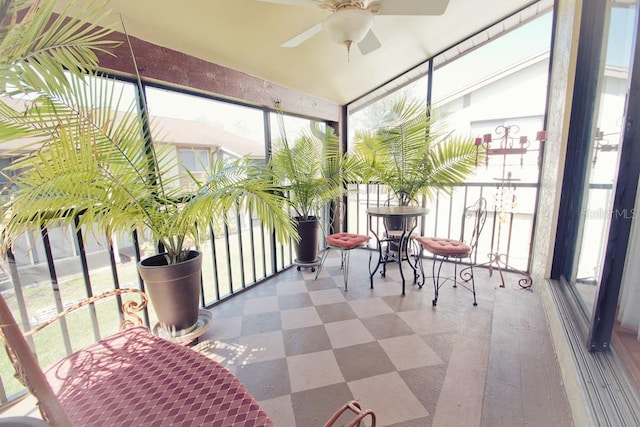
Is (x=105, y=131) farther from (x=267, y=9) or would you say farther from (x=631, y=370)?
(x=631, y=370)

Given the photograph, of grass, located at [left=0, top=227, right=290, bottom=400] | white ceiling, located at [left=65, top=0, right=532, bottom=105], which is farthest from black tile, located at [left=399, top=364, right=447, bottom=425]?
white ceiling, located at [left=65, top=0, right=532, bottom=105]

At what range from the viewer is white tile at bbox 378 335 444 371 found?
1703 millimetres

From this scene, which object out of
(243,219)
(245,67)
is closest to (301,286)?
(243,219)

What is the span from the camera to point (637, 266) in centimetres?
114

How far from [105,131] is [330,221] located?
10.1 ft

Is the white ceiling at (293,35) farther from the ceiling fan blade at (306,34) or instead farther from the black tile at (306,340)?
the black tile at (306,340)

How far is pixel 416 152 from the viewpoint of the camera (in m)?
3.03

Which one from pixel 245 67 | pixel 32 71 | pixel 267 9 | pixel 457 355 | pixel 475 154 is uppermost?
pixel 267 9

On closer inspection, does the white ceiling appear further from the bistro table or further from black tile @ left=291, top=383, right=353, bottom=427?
black tile @ left=291, top=383, right=353, bottom=427

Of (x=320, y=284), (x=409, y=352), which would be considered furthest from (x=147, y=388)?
(x=320, y=284)

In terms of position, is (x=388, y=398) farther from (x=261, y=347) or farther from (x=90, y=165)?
(x=90, y=165)

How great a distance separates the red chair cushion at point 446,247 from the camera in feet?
7.74

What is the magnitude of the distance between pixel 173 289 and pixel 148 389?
0.82m

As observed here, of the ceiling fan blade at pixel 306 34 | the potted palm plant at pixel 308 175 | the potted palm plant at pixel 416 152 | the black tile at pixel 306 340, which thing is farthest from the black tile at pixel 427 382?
the ceiling fan blade at pixel 306 34
